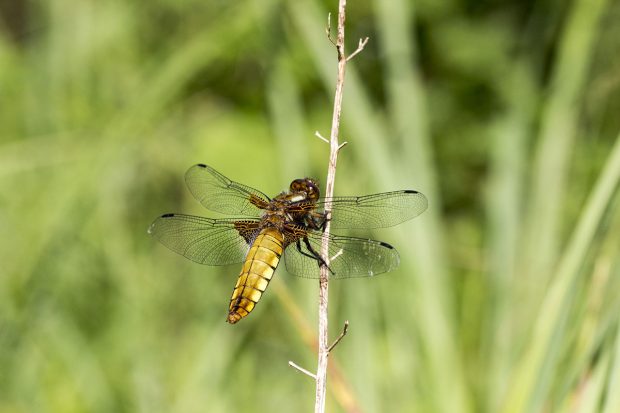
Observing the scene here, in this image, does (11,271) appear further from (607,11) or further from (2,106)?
(607,11)

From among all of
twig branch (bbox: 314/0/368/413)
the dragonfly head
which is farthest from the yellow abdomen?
twig branch (bbox: 314/0/368/413)

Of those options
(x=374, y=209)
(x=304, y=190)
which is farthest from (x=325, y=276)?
(x=304, y=190)

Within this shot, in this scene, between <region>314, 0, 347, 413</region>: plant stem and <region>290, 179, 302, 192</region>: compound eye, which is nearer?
<region>314, 0, 347, 413</region>: plant stem

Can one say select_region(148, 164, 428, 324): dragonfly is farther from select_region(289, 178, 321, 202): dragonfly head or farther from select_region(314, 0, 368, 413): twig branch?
select_region(314, 0, 368, 413): twig branch

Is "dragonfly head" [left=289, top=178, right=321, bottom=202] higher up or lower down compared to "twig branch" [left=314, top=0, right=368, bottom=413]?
higher up

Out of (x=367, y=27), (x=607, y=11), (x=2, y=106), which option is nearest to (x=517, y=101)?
(x=607, y=11)

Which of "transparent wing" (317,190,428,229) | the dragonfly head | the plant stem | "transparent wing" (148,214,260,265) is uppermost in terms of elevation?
the dragonfly head
